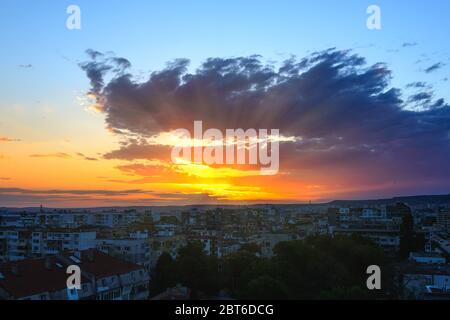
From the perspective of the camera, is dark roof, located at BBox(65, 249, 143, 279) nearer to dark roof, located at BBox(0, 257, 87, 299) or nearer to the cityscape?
the cityscape

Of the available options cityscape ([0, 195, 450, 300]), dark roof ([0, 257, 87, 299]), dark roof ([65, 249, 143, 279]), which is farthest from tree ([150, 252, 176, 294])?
dark roof ([0, 257, 87, 299])

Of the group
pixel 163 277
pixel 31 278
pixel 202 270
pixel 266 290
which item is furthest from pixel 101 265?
pixel 266 290

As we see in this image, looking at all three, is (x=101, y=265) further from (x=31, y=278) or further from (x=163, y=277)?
(x=163, y=277)

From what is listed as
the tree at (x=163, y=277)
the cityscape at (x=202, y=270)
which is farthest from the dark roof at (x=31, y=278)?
the tree at (x=163, y=277)

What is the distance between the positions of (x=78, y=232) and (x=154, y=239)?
12.1 ft

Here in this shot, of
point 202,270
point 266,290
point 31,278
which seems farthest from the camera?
point 202,270

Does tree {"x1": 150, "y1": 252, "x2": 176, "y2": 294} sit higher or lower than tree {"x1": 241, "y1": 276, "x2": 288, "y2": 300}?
lower

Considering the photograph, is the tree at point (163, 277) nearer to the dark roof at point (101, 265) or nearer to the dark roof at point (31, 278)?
the dark roof at point (101, 265)

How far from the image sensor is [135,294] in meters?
11.5

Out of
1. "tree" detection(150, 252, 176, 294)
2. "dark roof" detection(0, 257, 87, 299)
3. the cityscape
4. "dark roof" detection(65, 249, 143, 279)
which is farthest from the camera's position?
"tree" detection(150, 252, 176, 294)

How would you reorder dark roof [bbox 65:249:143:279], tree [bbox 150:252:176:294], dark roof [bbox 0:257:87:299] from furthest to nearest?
tree [bbox 150:252:176:294] → dark roof [bbox 65:249:143:279] → dark roof [bbox 0:257:87:299]

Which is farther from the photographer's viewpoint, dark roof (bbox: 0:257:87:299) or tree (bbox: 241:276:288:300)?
tree (bbox: 241:276:288:300)
